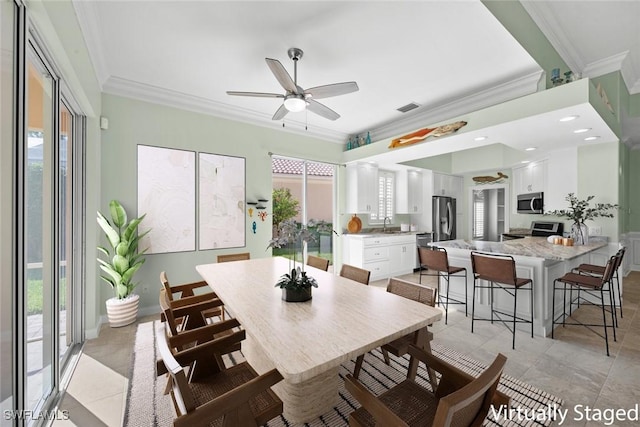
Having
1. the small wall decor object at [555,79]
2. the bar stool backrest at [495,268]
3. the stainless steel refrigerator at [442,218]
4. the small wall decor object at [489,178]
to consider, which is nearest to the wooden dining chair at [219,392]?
the bar stool backrest at [495,268]

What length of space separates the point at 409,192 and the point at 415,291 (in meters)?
4.52

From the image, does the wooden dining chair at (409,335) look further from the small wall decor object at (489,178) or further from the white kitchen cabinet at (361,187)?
the small wall decor object at (489,178)

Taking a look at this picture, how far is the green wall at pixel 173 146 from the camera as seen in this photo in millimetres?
3295

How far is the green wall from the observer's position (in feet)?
10.8

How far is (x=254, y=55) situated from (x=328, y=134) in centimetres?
258

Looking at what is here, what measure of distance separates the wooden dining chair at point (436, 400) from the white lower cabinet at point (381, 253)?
3.58 m

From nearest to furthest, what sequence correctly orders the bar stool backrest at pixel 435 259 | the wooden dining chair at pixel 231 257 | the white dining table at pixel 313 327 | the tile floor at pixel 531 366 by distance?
the white dining table at pixel 313 327, the tile floor at pixel 531 366, the bar stool backrest at pixel 435 259, the wooden dining chair at pixel 231 257

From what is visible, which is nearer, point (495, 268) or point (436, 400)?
point (436, 400)

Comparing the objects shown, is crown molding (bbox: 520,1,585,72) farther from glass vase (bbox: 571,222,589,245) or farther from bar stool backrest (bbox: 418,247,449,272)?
bar stool backrest (bbox: 418,247,449,272)

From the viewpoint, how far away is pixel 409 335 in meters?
1.88

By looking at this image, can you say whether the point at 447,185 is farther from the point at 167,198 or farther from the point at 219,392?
the point at 219,392

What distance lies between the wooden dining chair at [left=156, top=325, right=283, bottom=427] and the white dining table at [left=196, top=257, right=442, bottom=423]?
0.13 m

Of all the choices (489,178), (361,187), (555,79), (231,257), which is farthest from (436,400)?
(489,178)

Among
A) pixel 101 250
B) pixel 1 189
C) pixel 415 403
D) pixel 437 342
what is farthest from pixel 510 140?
pixel 101 250
